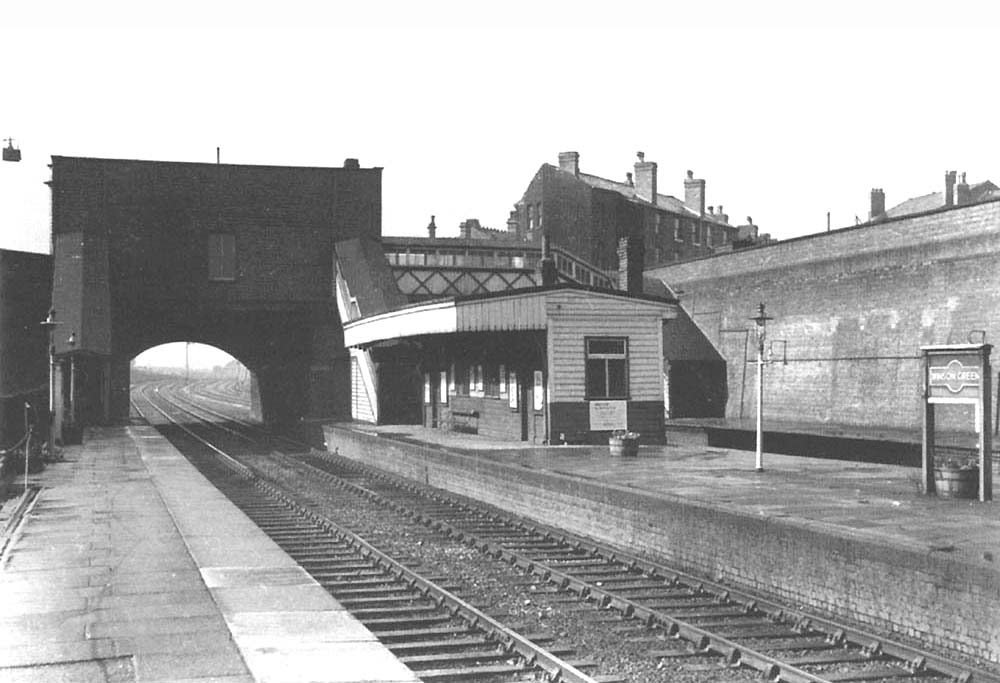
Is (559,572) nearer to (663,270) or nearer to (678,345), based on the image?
(678,345)

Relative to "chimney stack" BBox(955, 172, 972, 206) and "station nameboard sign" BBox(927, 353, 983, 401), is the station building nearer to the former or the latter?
"station nameboard sign" BBox(927, 353, 983, 401)

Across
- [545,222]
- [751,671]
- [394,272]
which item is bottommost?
[751,671]

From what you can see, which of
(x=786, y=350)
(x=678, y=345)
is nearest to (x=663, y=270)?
(x=678, y=345)

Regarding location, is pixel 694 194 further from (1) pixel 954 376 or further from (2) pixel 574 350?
(1) pixel 954 376

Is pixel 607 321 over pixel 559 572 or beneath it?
over

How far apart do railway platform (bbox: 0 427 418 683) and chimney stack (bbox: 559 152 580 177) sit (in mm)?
45697

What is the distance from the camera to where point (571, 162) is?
59906mm

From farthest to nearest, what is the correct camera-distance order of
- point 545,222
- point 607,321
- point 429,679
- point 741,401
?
point 545,222 < point 741,401 < point 607,321 < point 429,679

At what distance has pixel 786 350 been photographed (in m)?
33.2

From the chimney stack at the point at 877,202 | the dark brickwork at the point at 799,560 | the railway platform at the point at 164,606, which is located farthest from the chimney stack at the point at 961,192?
the railway platform at the point at 164,606

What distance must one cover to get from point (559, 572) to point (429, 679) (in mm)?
3953

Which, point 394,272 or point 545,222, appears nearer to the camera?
point 394,272

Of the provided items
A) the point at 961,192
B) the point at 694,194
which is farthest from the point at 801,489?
the point at 694,194

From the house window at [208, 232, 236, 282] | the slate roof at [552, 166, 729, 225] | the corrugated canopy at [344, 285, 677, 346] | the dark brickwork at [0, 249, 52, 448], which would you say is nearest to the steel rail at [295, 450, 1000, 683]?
the corrugated canopy at [344, 285, 677, 346]
